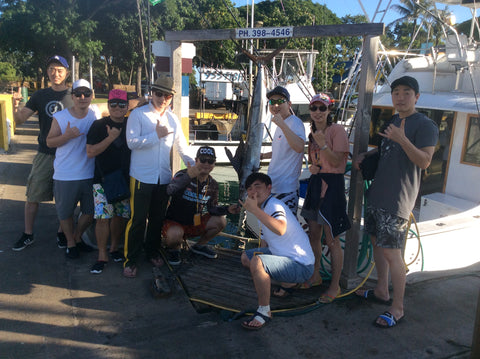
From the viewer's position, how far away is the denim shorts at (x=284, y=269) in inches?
110

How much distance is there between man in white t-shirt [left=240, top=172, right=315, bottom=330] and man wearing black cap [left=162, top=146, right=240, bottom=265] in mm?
567

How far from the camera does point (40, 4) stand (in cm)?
2080

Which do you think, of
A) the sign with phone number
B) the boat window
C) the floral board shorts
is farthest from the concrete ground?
the boat window

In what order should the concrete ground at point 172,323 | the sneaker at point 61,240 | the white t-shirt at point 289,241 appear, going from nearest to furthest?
the concrete ground at point 172,323 < the white t-shirt at point 289,241 < the sneaker at point 61,240

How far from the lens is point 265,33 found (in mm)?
3398

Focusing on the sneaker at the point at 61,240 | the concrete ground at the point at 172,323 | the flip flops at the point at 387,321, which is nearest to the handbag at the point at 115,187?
the concrete ground at the point at 172,323

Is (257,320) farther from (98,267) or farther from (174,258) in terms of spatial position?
(98,267)

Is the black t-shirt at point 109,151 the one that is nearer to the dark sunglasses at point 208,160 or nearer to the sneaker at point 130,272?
the dark sunglasses at point 208,160

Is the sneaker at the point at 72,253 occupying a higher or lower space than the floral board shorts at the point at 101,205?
A: lower

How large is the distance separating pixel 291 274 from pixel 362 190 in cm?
100

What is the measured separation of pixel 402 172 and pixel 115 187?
7.67ft

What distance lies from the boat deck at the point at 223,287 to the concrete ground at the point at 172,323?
119 mm

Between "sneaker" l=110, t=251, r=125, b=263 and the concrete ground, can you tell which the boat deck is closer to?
the concrete ground

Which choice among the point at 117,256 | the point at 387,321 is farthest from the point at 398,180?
the point at 117,256
